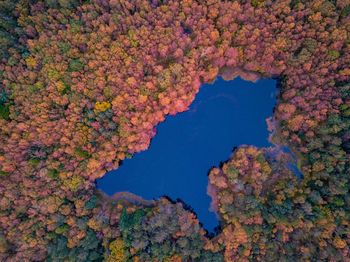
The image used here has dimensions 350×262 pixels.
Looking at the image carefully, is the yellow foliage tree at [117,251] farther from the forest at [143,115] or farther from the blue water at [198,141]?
the blue water at [198,141]

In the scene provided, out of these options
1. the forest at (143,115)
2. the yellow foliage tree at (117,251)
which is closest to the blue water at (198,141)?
the forest at (143,115)

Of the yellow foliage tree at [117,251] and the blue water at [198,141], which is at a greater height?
the blue water at [198,141]

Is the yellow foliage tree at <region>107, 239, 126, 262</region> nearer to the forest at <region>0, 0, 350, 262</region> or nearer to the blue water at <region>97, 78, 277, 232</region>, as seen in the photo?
the forest at <region>0, 0, 350, 262</region>

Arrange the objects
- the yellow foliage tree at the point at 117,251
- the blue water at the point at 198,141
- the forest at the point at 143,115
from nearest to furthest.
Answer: the yellow foliage tree at the point at 117,251
the forest at the point at 143,115
the blue water at the point at 198,141

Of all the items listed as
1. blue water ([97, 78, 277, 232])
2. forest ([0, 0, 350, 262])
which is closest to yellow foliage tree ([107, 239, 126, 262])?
forest ([0, 0, 350, 262])

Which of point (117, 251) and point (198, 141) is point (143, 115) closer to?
point (198, 141)

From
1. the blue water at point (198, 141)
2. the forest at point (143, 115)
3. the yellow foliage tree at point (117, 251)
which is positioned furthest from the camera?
the blue water at point (198, 141)

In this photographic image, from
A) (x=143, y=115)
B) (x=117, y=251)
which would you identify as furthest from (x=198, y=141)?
(x=117, y=251)
